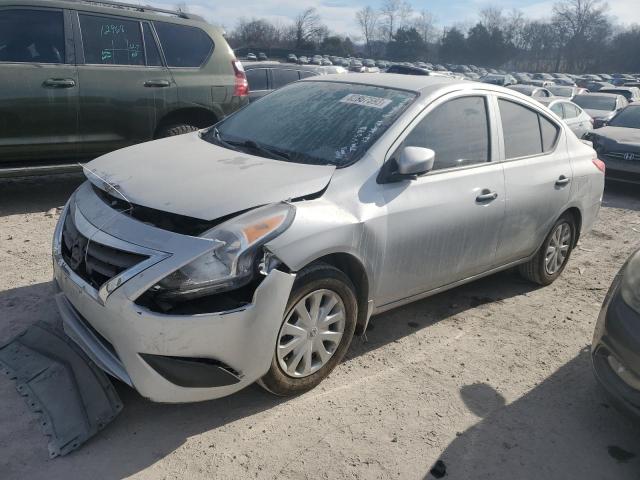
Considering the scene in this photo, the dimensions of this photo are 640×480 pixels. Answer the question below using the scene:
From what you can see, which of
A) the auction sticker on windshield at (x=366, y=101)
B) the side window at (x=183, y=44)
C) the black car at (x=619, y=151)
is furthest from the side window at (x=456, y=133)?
the black car at (x=619, y=151)

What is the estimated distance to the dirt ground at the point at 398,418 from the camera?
104 inches

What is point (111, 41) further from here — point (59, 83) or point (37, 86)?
point (37, 86)

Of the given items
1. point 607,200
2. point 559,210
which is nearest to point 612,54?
point 607,200

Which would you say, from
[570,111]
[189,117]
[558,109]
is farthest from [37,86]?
[570,111]

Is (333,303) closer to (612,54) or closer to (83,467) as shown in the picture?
(83,467)

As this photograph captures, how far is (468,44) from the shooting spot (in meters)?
84.6

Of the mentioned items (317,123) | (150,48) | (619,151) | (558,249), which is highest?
(150,48)

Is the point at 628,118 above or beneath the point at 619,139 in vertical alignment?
above

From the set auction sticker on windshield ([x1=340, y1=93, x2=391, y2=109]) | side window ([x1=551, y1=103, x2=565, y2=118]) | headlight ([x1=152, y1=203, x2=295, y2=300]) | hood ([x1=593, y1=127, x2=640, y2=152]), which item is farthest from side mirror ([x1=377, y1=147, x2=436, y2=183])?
side window ([x1=551, y1=103, x2=565, y2=118])

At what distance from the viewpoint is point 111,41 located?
6.15 m

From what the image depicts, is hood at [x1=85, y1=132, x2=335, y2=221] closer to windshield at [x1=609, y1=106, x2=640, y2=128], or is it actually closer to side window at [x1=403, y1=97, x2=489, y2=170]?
side window at [x1=403, y1=97, x2=489, y2=170]

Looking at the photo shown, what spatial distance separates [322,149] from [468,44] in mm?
89078

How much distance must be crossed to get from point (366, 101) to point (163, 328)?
6.78 feet

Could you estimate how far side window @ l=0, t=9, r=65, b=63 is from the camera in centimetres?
547
